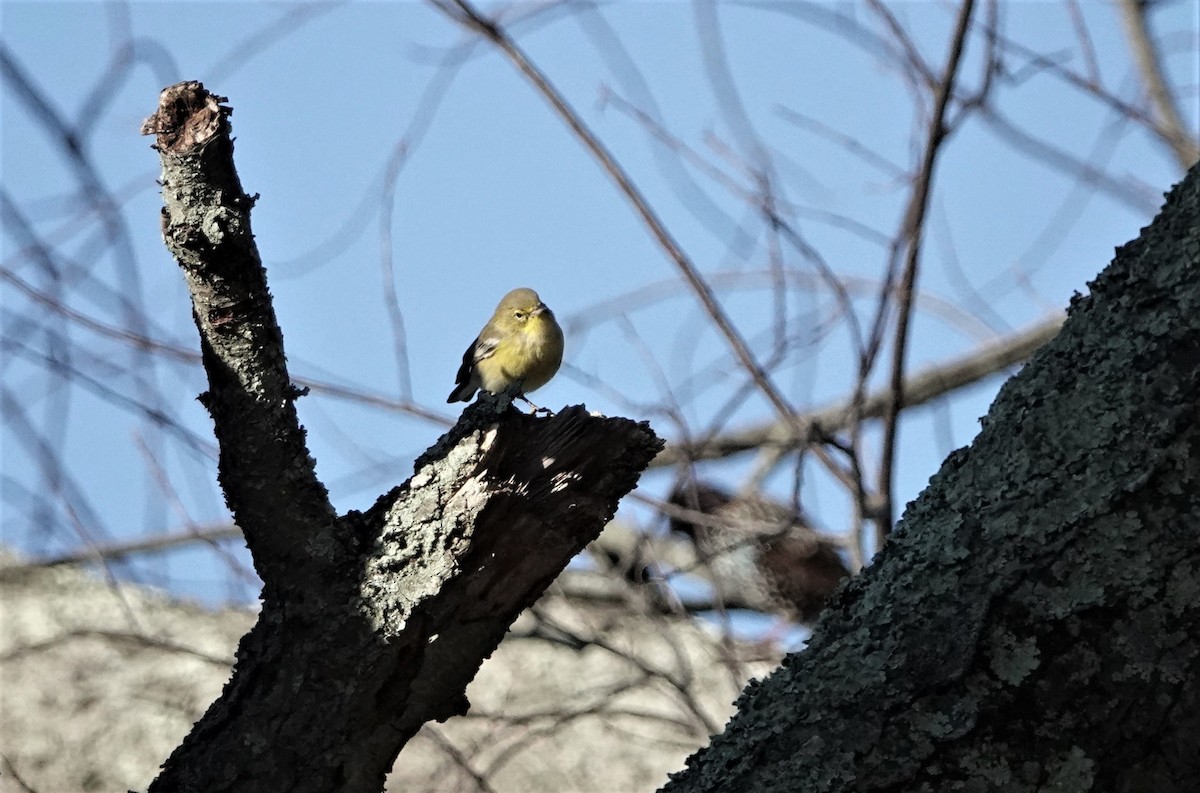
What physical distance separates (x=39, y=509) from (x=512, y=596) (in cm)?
258

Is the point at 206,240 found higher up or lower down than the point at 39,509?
lower down

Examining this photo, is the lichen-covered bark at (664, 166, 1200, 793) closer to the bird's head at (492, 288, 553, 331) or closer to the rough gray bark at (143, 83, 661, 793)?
the rough gray bark at (143, 83, 661, 793)

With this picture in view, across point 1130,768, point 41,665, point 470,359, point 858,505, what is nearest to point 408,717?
point 1130,768

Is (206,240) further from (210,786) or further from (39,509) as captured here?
(39,509)

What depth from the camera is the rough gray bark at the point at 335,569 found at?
5.79 feet

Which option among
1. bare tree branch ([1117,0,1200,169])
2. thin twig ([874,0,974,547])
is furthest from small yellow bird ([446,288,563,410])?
bare tree branch ([1117,0,1200,169])

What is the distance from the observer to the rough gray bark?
1.76 metres

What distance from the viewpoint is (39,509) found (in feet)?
12.9

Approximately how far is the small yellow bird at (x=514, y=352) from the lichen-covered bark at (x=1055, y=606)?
3.43 m

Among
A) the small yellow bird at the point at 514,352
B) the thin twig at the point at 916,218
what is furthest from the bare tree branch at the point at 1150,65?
the small yellow bird at the point at 514,352

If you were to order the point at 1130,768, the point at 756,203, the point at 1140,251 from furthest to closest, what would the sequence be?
the point at 756,203 < the point at 1140,251 < the point at 1130,768

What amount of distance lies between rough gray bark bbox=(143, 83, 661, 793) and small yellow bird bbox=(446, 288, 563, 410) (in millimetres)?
3116

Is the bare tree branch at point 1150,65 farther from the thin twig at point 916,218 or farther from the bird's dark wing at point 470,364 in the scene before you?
the bird's dark wing at point 470,364

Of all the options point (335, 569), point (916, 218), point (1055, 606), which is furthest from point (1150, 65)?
point (335, 569)
